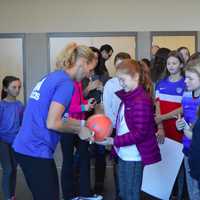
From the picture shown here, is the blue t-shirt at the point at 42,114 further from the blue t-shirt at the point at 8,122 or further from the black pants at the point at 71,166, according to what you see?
the blue t-shirt at the point at 8,122

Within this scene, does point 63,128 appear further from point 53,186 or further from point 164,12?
point 164,12

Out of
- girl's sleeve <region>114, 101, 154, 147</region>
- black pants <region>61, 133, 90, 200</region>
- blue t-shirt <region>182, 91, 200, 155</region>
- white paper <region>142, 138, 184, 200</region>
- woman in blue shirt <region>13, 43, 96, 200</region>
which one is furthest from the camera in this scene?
black pants <region>61, 133, 90, 200</region>

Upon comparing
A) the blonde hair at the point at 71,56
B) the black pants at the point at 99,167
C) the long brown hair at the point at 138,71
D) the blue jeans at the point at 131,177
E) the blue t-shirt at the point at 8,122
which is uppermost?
the blonde hair at the point at 71,56

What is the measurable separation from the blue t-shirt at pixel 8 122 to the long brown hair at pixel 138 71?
1444 mm

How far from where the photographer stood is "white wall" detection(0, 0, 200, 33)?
7.56m

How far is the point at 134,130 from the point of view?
2.93 metres

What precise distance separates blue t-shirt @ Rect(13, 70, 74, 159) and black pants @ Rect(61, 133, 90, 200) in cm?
135

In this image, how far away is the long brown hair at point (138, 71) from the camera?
116 inches

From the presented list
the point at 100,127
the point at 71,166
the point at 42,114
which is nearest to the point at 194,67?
the point at 100,127

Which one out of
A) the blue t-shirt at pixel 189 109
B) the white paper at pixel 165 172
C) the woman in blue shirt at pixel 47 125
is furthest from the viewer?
the white paper at pixel 165 172

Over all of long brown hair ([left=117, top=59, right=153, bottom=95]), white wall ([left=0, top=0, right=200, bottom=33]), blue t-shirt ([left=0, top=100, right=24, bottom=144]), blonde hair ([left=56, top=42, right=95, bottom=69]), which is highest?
white wall ([left=0, top=0, right=200, bottom=33])

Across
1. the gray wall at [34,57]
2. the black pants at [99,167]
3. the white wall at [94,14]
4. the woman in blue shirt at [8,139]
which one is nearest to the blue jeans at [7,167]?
the woman in blue shirt at [8,139]

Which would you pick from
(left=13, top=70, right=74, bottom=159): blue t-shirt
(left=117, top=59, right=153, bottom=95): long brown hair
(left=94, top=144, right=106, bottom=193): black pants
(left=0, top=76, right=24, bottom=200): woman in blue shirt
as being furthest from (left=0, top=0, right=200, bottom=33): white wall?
(left=13, top=70, right=74, bottom=159): blue t-shirt

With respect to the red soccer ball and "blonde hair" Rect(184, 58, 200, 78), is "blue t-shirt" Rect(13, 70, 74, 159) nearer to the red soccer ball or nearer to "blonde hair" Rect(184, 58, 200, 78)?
the red soccer ball
